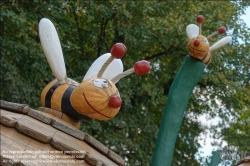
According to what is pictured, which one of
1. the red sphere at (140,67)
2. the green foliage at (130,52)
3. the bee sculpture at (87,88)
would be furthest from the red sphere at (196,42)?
the green foliage at (130,52)

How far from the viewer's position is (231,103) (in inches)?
315

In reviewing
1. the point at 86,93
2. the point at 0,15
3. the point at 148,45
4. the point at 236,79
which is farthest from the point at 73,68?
the point at 86,93

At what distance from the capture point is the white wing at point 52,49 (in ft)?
8.66

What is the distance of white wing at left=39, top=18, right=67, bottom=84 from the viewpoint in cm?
264

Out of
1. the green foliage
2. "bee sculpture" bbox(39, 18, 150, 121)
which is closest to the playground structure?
"bee sculpture" bbox(39, 18, 150, 121)

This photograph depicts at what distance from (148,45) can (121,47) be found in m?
5.13

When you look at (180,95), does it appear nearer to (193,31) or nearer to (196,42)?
(196,42)

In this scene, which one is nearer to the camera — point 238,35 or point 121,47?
point 121,47

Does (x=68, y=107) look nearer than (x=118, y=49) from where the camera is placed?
→ No

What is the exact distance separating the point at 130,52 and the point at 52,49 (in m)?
4.70

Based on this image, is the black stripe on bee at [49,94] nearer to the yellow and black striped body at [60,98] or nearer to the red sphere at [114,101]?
the yellow and black striped body at [60,98]

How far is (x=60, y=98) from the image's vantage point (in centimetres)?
259

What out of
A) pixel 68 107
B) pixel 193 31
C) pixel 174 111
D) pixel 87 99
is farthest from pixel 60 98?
pixel 193 31

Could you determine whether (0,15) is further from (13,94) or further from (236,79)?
(236,79)
